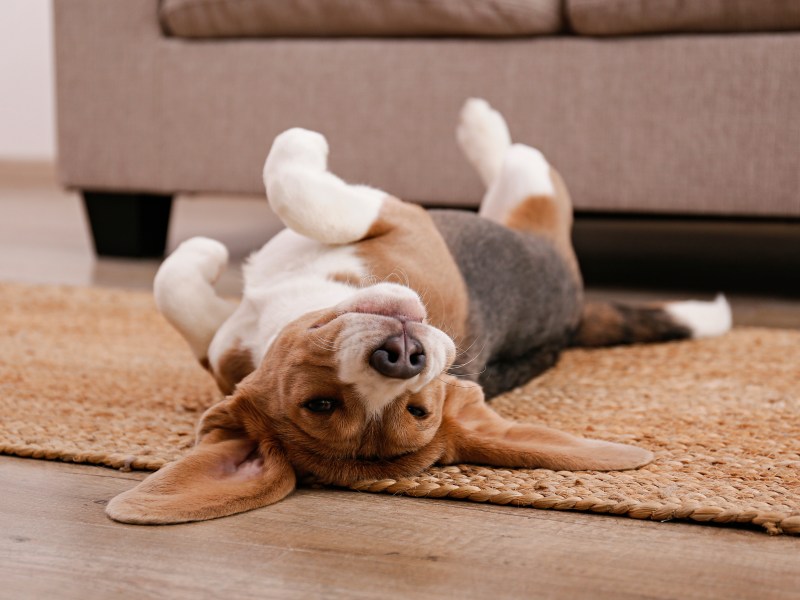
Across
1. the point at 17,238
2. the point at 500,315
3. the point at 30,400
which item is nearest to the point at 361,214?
the point at 500,315

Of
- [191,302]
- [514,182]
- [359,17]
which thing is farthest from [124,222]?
[191,302]

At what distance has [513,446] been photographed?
1.60m

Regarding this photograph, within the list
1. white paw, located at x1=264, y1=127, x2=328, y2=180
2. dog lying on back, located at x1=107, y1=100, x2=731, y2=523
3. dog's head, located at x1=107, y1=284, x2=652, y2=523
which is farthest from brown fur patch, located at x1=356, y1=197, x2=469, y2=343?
dog's head, located at x1=107, y1=284, x2=652, y2=523

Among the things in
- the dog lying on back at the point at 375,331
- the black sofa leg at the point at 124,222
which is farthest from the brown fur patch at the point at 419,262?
the black sofa leg at the point at 124,222

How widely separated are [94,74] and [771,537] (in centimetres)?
293

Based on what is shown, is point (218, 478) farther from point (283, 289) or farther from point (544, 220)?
point (544, 220)

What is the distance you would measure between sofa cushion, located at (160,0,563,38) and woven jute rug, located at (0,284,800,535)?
1.09 meters

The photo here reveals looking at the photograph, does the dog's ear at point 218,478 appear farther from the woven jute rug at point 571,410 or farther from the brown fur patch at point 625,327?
the brown fur patch at point 625,327

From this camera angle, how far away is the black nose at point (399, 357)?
1384mm

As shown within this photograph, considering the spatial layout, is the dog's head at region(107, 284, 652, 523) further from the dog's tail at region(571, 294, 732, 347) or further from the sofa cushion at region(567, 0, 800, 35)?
the sofa cushion at region(567, 0, 800, 35)

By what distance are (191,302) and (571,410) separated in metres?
0.75

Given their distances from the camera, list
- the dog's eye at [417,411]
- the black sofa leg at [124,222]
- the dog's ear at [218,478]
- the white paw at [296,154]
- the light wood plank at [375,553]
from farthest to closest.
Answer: the black sofa leg at [124,222] → the white paw at [296,154] → the dog's eye at [417,411] → the dog's ear at [218,478] → the light wood plank at [375,553]

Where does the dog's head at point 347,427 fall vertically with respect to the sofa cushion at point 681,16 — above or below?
below

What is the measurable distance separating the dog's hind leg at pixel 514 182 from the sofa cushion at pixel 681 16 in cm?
45
